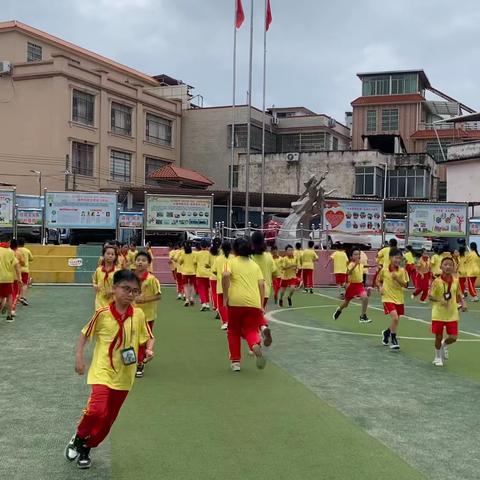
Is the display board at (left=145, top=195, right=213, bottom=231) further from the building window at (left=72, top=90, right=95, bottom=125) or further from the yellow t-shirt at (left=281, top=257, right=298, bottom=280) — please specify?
the building window at (left=72, top=90, right=95, bottom=125)

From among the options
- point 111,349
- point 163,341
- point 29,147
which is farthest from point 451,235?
point 29,147

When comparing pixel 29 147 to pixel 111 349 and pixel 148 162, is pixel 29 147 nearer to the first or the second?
pixel 148 162

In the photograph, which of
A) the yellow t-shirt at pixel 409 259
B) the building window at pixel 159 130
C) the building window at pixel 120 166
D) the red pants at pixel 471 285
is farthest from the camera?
the building window at pixel 159 130

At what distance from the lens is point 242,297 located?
806cm

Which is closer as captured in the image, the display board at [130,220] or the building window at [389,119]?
the display board at [130,220]

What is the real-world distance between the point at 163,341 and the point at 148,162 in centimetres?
3934

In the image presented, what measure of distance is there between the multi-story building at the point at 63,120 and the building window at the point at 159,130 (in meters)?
0.41

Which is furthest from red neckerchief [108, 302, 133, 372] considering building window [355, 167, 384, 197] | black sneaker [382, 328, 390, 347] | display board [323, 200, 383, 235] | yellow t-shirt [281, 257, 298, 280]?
building window [355, 167, 384, 197]

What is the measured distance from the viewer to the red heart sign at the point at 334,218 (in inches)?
918

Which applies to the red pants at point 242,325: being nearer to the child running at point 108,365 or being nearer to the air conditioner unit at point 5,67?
the child running at point 108,365

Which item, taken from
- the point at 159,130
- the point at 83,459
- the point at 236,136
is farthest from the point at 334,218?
the point at 159,130

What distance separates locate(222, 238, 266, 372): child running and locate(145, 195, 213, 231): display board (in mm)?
14530

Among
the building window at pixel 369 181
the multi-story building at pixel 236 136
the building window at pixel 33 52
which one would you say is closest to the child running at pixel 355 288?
the building window at pixel 369 181

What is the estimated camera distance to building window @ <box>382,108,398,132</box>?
2141 inches
